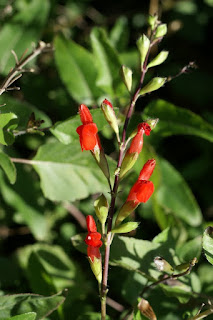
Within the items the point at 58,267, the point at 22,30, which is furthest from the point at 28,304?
the point at 22,30

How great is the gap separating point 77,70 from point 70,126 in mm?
830

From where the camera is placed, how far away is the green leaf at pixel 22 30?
2766 mm

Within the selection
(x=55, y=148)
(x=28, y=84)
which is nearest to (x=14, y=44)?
(x=28, y=84)

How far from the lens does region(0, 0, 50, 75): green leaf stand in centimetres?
277

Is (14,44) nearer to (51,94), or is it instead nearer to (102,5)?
(51,94)

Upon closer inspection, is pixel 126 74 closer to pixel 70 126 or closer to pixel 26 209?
pixel 70 126

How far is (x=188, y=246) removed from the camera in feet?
7.04

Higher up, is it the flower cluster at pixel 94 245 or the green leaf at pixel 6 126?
the green leaf at pixel 6 126

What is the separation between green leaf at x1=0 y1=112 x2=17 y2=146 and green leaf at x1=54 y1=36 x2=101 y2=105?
0.83m

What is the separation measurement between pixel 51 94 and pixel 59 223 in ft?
2.80

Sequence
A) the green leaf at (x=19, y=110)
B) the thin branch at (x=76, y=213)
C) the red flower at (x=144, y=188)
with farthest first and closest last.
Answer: the thin branch at (x=76, y=213)
the green leaf at (x=19, y=110)
the red flower at (x=144, y=188)

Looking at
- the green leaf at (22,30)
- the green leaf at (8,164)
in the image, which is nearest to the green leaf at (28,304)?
the green leaf at (8,164)

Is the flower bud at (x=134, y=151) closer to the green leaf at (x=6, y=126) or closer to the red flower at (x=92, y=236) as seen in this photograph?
the red flower at (x=92, y=236)

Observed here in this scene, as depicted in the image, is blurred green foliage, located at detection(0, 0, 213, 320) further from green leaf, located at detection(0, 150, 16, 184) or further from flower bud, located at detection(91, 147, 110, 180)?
flower bud, located at detection(91, 147, 110, 180)
